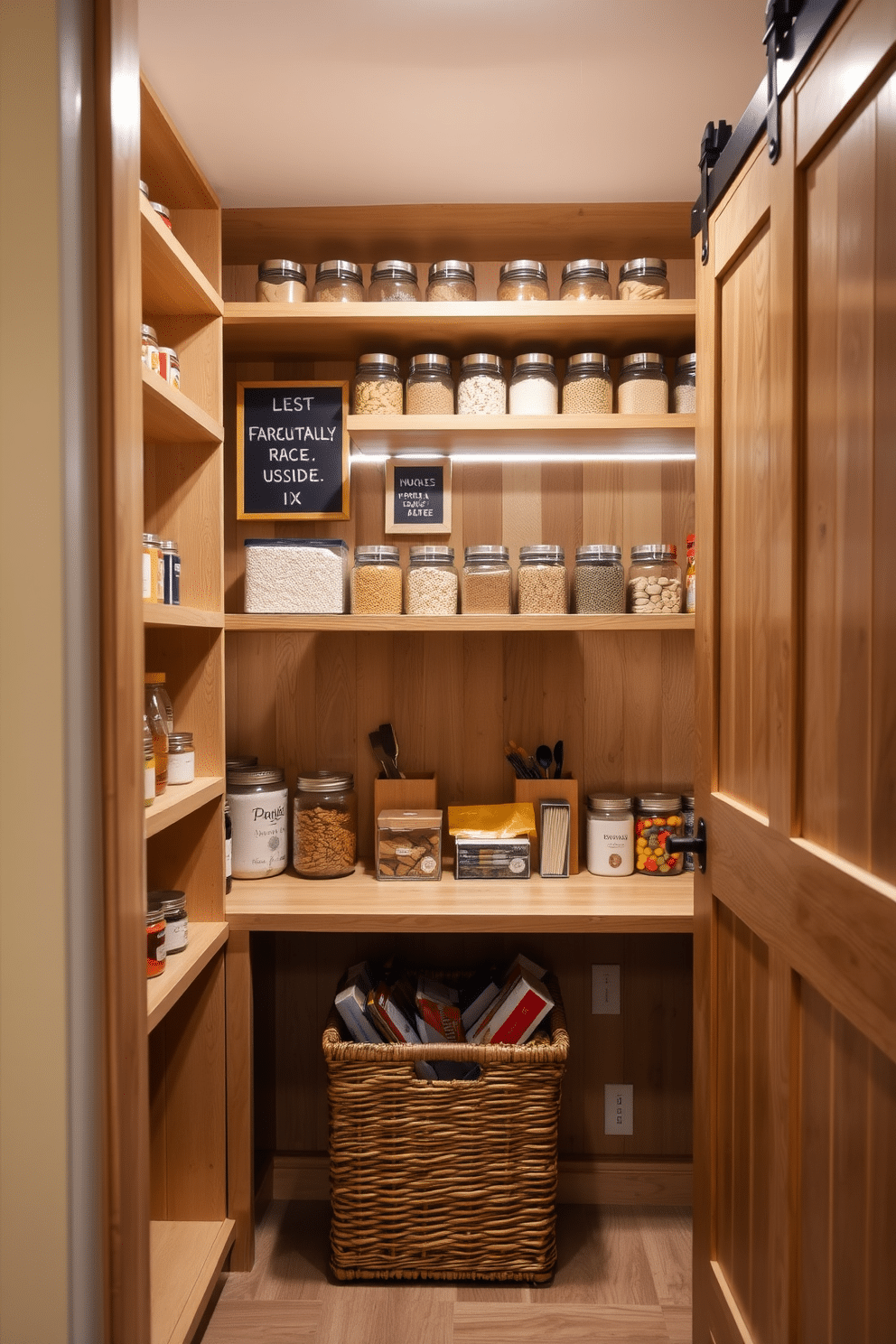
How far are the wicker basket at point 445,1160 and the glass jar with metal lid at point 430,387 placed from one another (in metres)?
1.38

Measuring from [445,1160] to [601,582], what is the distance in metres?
1.28

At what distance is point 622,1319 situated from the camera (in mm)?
1819

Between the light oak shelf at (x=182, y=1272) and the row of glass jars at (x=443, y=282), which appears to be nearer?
the light oak shelf at (x=182, y=1272)

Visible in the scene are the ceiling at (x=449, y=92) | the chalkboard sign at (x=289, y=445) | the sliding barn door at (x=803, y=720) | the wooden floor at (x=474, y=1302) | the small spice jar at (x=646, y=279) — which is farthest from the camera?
the chalkboard sign at (x=289, y=445)

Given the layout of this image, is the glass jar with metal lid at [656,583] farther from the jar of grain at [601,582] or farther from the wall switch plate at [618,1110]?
the wall switch plate at [618,1110]

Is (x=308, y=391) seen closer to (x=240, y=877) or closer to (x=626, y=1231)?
(x=240, y=877)

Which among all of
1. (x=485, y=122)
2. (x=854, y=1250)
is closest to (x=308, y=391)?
(x=485, y=122)

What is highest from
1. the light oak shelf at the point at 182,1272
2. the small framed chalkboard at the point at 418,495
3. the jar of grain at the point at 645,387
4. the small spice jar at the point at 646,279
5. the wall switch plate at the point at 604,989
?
the small spice jar at the point at 646,279

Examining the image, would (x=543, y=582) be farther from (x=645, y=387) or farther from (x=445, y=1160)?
(x=445, y=1160)

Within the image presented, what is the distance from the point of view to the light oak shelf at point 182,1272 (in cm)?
161

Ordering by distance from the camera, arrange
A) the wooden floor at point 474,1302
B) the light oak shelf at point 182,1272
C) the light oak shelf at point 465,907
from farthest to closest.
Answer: the light oak shelf at point 465,907 < the wooden floor at point 474,1302 < the light oak shelf at point 182,1272

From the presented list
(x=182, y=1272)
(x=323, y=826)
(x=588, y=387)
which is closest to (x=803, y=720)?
(x=588, y=387)

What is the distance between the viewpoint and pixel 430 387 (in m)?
2.05

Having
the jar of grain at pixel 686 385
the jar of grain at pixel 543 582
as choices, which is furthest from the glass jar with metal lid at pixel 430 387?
the jar of grain at pixel 686 385
